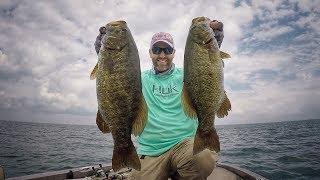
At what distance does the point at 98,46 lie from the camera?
416cm

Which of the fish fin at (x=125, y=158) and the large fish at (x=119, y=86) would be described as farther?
the fish fin at (x=125, y=158)

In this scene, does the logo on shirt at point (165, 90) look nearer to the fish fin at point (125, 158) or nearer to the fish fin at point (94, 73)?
the fish fin at point (125, 158)

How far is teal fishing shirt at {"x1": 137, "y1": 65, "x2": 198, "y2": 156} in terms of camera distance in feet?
18.9

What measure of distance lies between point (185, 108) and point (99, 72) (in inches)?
49.3

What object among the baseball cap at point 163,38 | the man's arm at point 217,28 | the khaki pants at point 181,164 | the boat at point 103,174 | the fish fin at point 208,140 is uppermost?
the baseball cap at point 163,38

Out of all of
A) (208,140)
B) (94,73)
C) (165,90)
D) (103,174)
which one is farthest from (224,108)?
(103,174)

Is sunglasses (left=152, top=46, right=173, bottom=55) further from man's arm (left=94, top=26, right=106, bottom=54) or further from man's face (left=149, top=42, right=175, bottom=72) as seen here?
man's arm (left=94, top=26, right=106, bottom=54)

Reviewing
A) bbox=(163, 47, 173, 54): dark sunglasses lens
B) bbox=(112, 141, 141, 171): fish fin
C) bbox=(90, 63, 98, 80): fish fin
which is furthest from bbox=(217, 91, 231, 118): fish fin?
bbox=(163, 47, 173, 54): dark sunglasses lens

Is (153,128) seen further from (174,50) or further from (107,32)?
(107,32)

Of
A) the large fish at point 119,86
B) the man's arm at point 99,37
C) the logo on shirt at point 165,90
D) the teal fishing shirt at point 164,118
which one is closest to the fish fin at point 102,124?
the large fish at point 119,86

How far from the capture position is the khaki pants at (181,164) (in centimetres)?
525

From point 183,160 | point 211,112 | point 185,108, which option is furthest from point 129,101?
point 183,160

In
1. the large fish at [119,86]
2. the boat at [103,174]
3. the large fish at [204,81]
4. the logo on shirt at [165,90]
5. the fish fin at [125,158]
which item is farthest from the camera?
the boat at [103,174]

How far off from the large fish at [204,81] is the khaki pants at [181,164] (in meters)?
1.29
